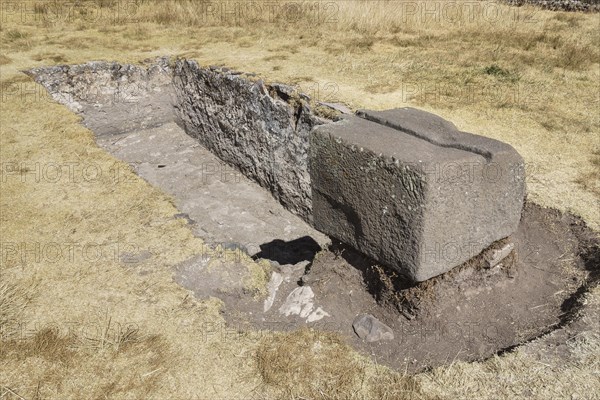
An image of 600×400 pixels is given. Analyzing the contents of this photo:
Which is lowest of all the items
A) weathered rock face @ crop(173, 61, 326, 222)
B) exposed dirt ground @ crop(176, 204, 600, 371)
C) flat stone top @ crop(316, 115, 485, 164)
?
exposed dirt ground @ crop(176, 204, 600, 371)

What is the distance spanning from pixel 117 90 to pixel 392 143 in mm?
7714

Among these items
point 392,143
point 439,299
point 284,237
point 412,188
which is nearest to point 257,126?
point 284,237

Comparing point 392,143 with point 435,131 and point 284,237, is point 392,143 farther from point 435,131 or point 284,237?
point 284,237

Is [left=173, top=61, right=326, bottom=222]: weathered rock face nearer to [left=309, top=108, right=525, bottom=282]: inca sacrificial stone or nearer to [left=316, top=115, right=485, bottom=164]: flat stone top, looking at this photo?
[left=316, top=115, right=485, bottom=164]: flat stone top

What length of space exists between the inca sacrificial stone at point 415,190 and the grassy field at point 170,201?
85 centimetres

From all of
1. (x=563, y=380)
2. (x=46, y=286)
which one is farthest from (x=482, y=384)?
(x=46, y=286)

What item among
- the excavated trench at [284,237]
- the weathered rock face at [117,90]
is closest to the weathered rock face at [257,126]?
the excavated trench at [284,237]

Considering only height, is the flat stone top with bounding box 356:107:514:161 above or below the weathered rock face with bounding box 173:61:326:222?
above

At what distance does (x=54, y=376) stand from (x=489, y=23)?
1314cm

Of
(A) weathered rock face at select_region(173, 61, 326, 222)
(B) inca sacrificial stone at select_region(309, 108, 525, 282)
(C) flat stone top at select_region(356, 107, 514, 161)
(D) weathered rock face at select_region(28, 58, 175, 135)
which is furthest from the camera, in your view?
(D) weathered rock face at select_region(28, 58, 175, 135)

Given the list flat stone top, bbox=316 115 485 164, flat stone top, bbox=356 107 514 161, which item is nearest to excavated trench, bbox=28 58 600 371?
flat stone top, bbox=356 107 514 161

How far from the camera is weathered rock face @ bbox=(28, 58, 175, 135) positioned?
9797 millimetres

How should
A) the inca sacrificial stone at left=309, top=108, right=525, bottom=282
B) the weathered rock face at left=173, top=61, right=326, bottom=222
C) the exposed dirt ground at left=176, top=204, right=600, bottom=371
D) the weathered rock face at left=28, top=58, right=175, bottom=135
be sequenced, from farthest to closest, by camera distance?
the weathered rock face at left=28, top=58, right=175, bottom=135 < the weathered rock face at left=173, top=61, right=326, bottom=222 < the exposed dirt ground at left=176, top=204, right=600, bottom=371 < the inca sacrificial stone at left=309, top=108, right=525, bottom=282

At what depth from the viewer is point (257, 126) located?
25.0 feet
